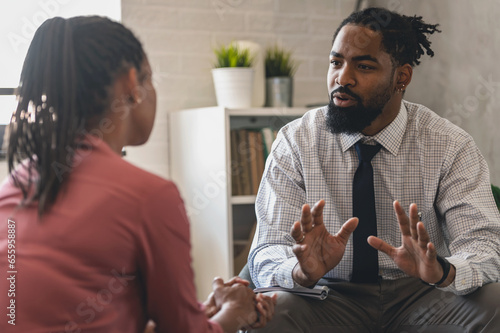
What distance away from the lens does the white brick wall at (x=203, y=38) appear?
113 inches

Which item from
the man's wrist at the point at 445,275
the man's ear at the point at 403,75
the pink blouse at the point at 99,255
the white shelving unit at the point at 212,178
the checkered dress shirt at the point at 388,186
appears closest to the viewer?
the pink blouse at the point at 99,255

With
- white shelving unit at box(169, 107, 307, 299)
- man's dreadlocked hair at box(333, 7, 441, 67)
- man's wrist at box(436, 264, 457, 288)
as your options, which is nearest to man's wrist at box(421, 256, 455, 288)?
man's wrist at box(436, 264, 457, 288)

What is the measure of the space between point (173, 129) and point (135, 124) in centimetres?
182

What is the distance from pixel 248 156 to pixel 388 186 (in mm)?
986

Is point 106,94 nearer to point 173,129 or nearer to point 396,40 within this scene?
point 396,40

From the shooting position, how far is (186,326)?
1004 mm

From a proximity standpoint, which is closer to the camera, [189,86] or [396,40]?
[396,40]

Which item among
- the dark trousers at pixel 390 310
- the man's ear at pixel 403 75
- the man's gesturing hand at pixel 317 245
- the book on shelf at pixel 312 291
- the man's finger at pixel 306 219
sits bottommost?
the dark trousers at pixel 390 310

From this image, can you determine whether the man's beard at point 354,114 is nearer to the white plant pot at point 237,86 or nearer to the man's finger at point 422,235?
the man's finger at point 422,235

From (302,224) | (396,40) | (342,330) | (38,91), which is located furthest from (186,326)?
(396,40)

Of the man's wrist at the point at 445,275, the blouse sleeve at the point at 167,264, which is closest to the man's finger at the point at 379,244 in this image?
the man's wrist at the point at 445,275

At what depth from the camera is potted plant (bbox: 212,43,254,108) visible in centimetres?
276

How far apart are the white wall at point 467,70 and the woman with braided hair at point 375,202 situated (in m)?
0.62

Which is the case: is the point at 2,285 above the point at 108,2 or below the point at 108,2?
below
